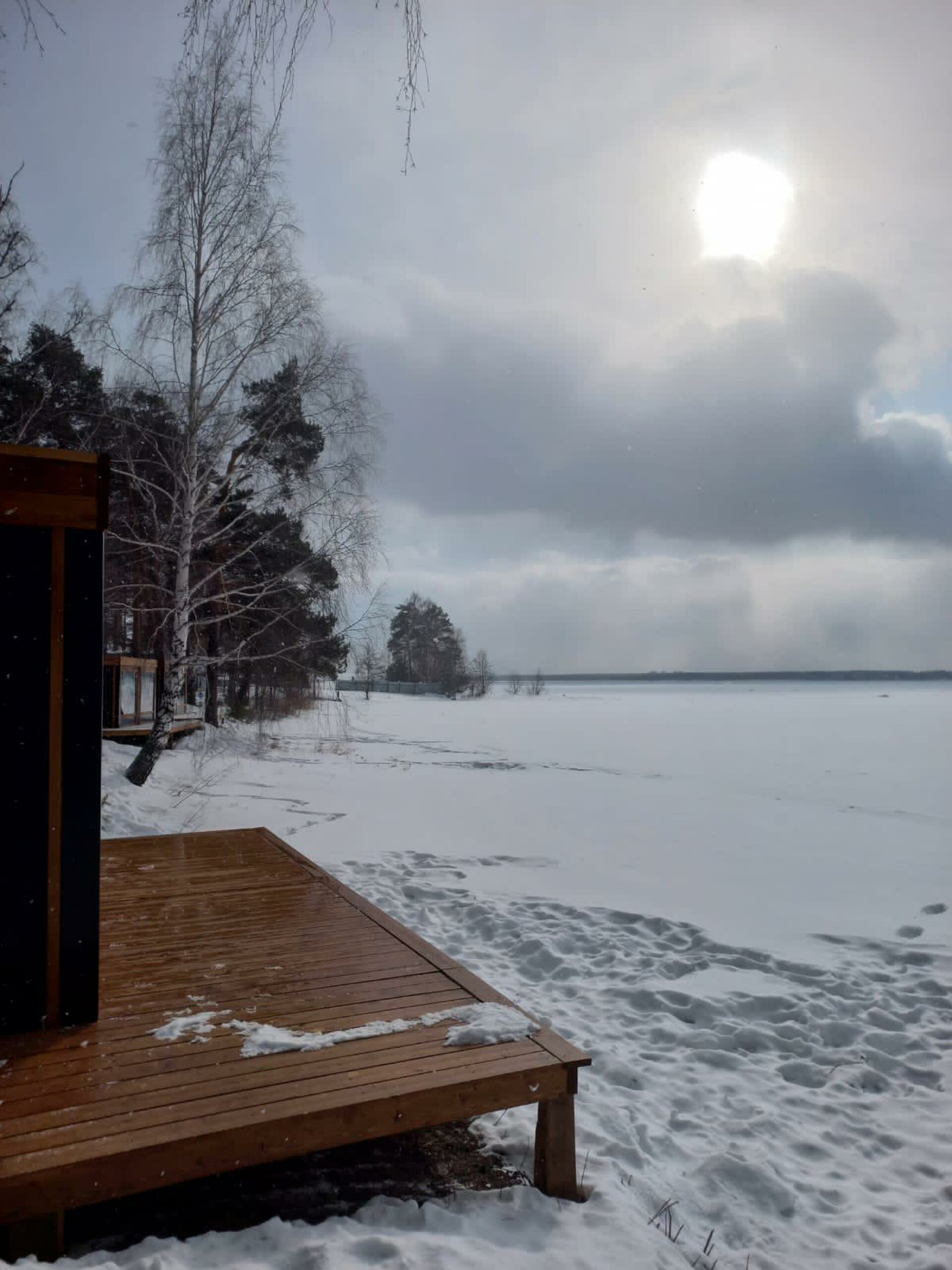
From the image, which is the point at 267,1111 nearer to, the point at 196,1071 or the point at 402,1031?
the point at 196,1071

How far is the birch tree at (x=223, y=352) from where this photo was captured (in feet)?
28.9

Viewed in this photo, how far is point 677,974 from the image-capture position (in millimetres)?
4508

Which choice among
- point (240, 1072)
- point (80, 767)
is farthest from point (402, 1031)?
point (80, 767)

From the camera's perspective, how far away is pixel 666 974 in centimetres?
448

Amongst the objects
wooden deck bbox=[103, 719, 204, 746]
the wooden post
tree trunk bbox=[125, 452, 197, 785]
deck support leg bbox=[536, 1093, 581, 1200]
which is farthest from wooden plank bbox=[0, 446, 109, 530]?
wooden deck bbox=[103, 719, 204, 746]

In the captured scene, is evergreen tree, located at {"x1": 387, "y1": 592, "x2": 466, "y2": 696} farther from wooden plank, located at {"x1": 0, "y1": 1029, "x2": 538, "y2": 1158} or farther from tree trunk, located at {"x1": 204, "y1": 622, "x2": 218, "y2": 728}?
wooden plank, located at {"x1": 0, "y1": 1029, "x2": 538, "y2": 1158}

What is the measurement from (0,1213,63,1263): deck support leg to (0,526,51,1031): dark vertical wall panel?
2.76ft

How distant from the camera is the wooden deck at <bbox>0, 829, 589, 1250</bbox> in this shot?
1950 mm

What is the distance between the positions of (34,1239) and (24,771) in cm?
126

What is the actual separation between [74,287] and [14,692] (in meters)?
11.2

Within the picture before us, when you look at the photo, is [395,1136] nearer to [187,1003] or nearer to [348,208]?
[187,1003]

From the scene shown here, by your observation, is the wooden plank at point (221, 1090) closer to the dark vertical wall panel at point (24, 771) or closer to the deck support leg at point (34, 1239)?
the deck support leg at point (34, 1239)

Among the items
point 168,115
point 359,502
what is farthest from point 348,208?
point 168,115

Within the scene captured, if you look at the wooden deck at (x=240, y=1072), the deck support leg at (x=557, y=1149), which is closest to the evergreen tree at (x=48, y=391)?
the wooden deck at (x=240, y=1072)
